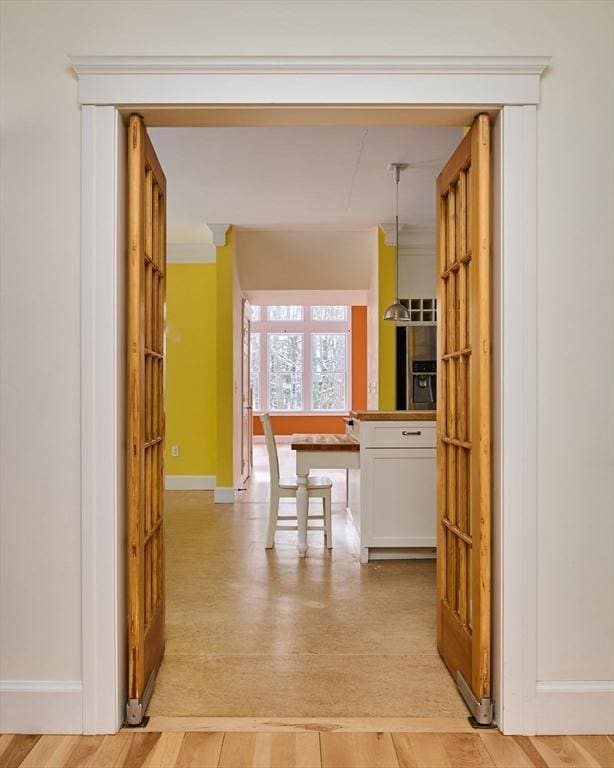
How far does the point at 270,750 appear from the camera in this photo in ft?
6.90

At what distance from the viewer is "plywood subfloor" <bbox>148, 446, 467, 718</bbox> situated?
7.99 ft

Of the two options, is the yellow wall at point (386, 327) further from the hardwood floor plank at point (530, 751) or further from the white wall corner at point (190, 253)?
the hardwood floor plank at point (530, 751)

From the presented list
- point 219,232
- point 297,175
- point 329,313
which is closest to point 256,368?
point 329,313

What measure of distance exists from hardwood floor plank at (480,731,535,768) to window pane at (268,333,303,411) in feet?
34.7

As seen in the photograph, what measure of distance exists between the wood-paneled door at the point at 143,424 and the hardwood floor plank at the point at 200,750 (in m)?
0.22

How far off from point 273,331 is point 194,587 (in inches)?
363

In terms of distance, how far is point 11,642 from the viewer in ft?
7.29

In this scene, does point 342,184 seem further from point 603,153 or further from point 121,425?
point 121,425

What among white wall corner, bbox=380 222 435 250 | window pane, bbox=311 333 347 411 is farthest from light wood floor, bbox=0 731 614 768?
window pane, bbox=311 333 347 411

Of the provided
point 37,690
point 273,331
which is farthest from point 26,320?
point 273,331

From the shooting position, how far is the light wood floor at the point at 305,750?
6.61ft

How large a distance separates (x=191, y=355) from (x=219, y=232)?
4.83 feet

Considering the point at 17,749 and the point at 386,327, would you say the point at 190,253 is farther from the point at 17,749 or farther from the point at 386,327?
the point at 17,749

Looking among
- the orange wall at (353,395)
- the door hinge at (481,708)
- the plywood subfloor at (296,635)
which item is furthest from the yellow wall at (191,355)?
the door hinge at (481,708)
